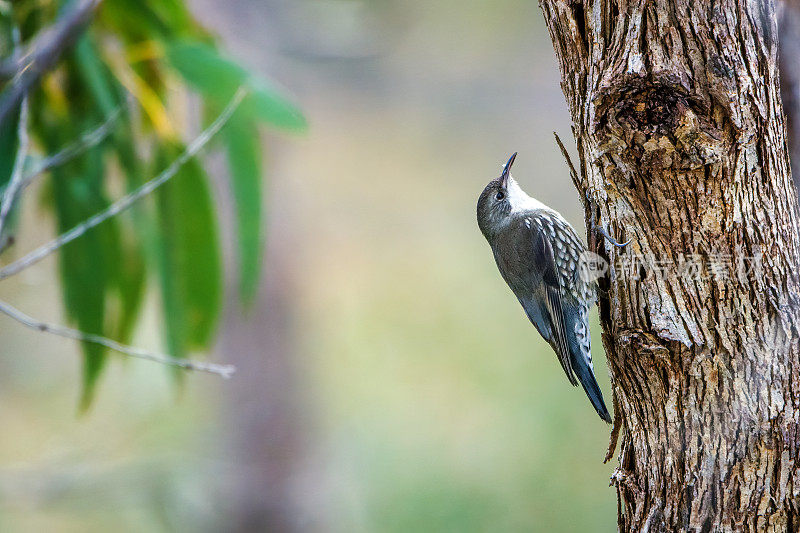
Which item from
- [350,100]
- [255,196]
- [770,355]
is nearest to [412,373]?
[350,100]

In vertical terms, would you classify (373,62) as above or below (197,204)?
above

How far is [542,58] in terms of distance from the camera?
6539mm

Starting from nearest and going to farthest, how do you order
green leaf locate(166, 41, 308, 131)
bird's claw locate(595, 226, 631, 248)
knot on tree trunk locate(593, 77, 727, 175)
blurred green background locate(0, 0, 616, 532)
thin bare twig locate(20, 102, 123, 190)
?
1. knot on tree trunk locate(593, 77, 727, 175)
2. bird's claw locate(595, 226, 631, 248)
3. thin bare twig locate(20, 102, 123, 190)
4. green leaf locate(166, 41, 308, 131)
5. blurred green background locate(0, 0, 616, 532)

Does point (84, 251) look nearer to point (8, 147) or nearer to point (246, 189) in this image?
point (8, 147)

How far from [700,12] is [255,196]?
1835 millimetres

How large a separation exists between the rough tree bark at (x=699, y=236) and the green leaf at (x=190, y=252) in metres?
1.71

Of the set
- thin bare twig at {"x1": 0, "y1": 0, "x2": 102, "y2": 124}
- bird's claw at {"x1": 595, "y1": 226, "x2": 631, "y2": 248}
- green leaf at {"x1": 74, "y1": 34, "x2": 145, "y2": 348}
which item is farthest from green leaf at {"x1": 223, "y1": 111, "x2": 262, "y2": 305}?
bird's claw at {"x1": 595, "y1": 226, "x2": 631, "y2": 248}

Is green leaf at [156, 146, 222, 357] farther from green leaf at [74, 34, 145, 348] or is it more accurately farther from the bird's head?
the bird's head

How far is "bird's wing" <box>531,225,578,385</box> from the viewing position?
2393mm

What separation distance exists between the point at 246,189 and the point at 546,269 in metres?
1.06

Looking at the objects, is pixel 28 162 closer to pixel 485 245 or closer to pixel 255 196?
pixel 255 196

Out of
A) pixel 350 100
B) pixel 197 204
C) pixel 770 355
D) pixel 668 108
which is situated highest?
pixel 350 100

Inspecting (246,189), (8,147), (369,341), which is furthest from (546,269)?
(369,341)

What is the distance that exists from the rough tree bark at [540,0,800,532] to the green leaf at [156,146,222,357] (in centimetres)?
171
